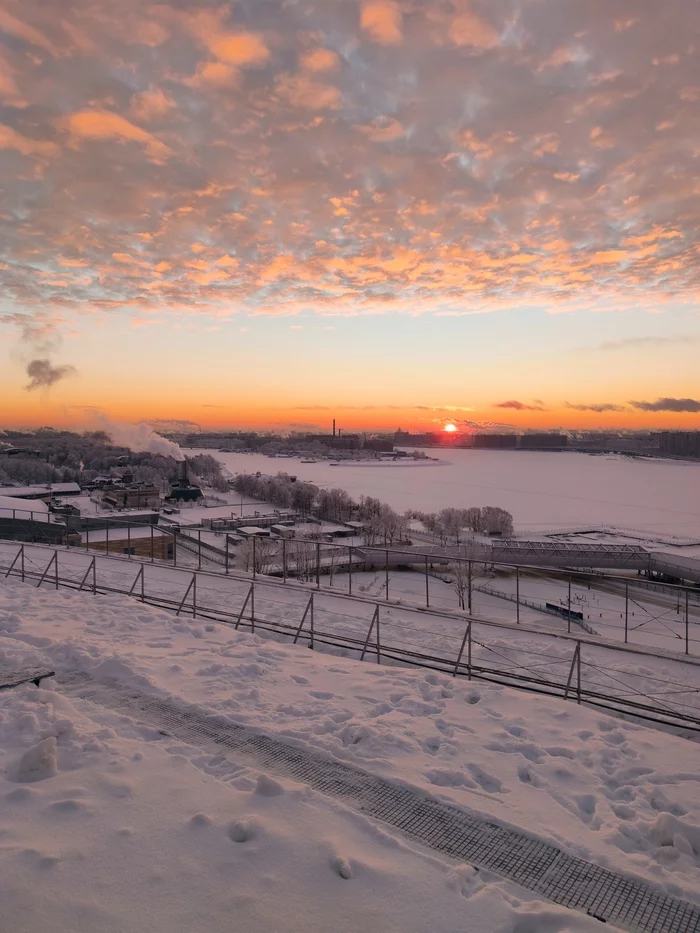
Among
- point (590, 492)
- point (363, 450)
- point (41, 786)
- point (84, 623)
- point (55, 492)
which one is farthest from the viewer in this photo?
point (363, 450)

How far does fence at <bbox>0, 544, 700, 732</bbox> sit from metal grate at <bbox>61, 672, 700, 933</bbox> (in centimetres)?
237

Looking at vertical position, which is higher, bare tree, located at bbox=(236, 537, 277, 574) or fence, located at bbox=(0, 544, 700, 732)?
fence, located at bbox=(0, 544, 700, 732)

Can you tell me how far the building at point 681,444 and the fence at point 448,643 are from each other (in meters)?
129

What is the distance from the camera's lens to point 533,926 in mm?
2785

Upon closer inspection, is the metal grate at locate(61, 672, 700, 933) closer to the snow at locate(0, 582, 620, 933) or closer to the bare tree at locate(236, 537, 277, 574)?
the snow at locate(0, 582, 620, 933)

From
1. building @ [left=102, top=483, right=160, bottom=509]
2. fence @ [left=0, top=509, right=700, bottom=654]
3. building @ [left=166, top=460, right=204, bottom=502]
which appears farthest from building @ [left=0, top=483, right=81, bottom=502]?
fence @ [left=0, top=509, right=700, bottom=654]

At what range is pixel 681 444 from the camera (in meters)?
126

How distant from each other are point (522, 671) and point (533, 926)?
214 inches

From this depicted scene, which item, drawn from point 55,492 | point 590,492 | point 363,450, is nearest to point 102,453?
point 55,492

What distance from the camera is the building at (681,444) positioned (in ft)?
398

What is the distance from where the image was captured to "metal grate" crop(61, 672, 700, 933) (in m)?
2.94

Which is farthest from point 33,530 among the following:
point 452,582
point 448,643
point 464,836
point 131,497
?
point 131,497

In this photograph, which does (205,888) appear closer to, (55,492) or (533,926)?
(533,926)

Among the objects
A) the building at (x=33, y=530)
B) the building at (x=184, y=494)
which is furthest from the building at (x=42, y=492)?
the building at (x=33, y=530)
